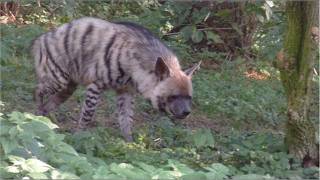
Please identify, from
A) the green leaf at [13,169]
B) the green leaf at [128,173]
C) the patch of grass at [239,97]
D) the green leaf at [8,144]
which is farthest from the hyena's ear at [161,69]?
the green leaf at [13,169]

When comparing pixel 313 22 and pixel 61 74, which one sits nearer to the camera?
pixel 313 22

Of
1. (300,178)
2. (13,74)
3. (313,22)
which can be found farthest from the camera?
(13,74)

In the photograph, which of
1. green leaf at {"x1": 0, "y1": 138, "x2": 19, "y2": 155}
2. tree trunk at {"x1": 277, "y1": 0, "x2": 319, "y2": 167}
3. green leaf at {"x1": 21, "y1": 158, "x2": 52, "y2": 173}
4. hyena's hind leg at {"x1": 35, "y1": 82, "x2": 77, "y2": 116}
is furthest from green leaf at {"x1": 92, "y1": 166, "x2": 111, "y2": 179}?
hyena's hind leg at {"x1": 35, "y1": 82, "x2": 77, "y2": 116}

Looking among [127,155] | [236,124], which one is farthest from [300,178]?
[236,124]

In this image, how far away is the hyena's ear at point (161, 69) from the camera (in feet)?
20.0

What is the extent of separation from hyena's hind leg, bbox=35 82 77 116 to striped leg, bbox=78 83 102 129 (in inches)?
19.0

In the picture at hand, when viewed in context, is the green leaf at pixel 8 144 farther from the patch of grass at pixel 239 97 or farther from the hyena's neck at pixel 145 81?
the patch of grass at pixel 239 97

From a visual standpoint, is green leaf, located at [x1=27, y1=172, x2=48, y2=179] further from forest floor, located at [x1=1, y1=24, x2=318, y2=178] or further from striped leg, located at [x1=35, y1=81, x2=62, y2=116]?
striped leg, located at [x1=35, y1=81, x2=62, y2=116]

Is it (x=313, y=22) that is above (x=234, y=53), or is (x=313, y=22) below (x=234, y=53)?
above

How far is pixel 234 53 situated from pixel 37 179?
26.4 feet

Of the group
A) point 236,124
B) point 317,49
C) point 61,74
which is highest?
point 317,49

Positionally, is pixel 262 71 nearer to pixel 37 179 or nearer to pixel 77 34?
pixel 77 34

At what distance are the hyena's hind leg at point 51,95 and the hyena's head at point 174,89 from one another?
3.76 feet

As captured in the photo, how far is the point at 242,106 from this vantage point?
25.8ft
